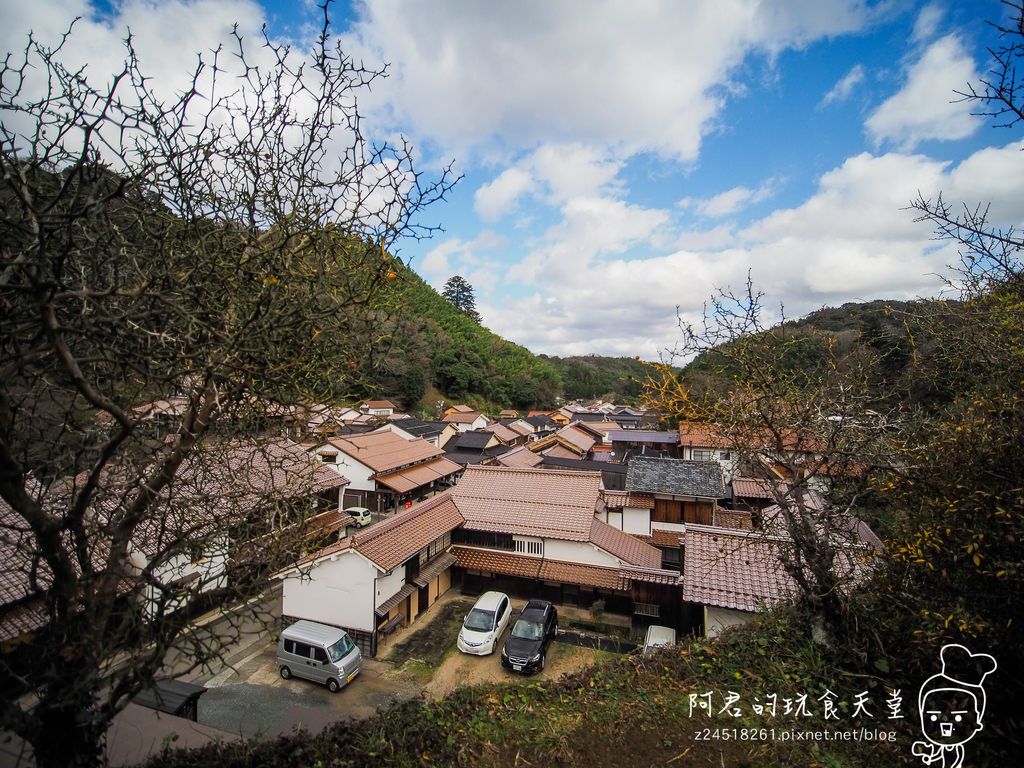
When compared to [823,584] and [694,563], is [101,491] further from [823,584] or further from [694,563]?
[694,563]

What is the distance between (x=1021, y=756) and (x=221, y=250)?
7.73 m

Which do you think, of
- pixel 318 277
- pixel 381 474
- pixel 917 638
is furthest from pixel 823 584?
pixel 381 474

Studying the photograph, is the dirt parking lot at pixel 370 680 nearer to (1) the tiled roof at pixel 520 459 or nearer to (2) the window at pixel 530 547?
(2) the window at pixel 530 547

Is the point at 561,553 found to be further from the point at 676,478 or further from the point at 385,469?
the point at 385,469

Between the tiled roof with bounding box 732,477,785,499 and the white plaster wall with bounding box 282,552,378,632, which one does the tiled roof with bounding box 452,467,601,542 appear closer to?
the white plaster wall with bounding box 282,552,378,632

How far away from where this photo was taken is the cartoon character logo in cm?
406

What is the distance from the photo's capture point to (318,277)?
3.52m

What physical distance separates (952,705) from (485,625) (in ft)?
34.5

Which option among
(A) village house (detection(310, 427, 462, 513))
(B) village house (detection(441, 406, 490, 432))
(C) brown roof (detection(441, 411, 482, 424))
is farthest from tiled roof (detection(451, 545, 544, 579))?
(C) brown roof (detection(441, 411, 482, 424))

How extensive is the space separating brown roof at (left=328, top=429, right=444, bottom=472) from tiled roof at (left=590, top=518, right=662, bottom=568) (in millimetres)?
13235

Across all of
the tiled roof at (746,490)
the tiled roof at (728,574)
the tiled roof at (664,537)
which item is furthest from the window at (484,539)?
the tiled roof at (746,490)

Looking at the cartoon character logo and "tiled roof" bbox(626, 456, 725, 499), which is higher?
the cartoon character logo

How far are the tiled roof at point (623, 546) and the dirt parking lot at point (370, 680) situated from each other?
311 cm

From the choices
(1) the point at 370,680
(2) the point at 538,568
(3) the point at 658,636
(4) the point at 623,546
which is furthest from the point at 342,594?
(4) the point at 623,546
